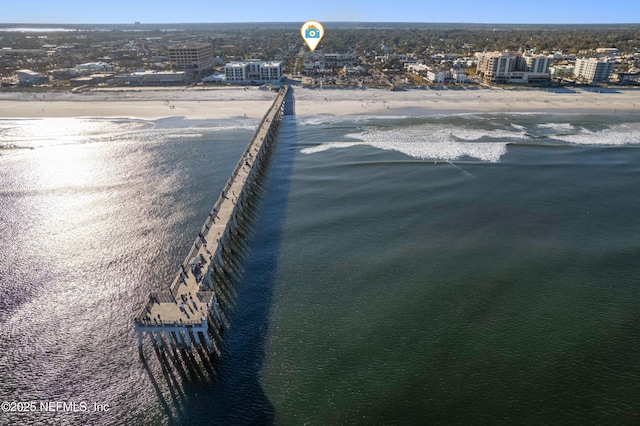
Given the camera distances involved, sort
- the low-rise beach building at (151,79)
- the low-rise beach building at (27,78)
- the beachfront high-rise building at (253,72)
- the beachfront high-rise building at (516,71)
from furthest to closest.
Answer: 1. the beachfront high-rise building at (253,72)
2. the beachfront high-rise building at (516,71)
3. the low-rise beach building at (151,79)
4. the low-rise beach building at (27,78)

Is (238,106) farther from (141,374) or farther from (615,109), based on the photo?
(615,109)

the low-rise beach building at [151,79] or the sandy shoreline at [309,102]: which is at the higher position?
the low-rise beach building at [151,79]

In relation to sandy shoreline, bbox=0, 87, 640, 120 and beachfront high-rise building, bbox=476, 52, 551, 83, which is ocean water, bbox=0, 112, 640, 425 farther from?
beachfront high-rise building, bbox=476, 52, 551, 83

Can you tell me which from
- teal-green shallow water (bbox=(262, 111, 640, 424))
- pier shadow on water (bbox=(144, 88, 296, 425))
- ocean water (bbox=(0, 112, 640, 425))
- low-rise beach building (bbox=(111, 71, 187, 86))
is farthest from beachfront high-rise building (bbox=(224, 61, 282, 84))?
pier shadow on water (bbox=(144, 88, 296, 425))

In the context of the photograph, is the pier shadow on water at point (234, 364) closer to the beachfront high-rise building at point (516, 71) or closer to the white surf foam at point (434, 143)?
the white surf foam at point (434, 143)

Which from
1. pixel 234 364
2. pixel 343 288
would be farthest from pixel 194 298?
pixel 343 288

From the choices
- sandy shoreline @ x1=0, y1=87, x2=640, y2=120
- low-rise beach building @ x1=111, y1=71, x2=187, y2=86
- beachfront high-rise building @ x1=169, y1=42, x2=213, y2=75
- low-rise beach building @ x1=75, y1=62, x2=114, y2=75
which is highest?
beachfront high-rise building @ x1=169, y1=42, x2=213, y2=75

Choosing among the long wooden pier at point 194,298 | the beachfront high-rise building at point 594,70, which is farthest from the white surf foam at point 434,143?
the beachfront high-rise building at point 594,70
